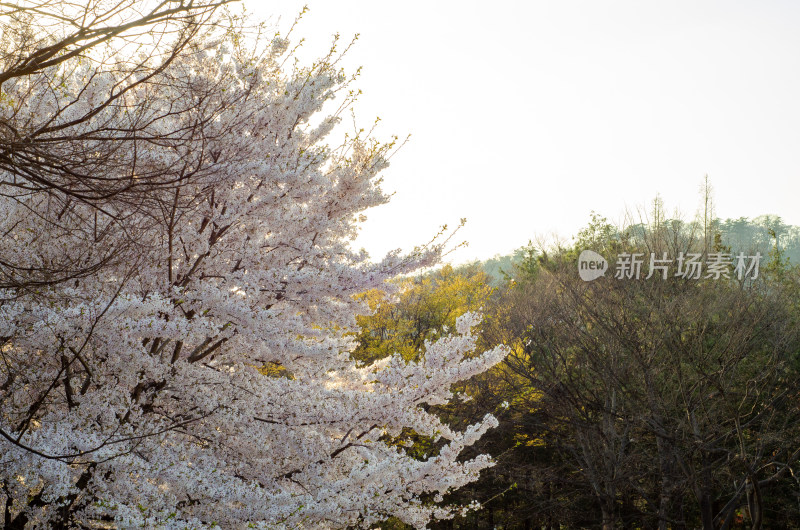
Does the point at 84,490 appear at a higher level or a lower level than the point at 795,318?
lower

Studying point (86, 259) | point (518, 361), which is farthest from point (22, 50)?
point (518, 361)

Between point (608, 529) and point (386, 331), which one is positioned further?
point (386, 331)

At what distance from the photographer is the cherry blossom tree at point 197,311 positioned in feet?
14.8

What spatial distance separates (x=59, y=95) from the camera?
18.8ft

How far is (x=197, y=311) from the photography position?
5.71 metres

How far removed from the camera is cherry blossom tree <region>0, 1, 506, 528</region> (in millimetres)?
4520

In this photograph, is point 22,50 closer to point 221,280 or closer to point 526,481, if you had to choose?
point 221,280

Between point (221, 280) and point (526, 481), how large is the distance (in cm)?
1395

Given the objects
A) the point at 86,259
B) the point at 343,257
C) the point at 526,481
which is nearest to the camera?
the point at 86,259

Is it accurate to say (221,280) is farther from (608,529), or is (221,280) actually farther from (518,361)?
(608,529)

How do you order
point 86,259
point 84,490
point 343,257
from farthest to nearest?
point 343,257 < point 86,259 < point 84,490

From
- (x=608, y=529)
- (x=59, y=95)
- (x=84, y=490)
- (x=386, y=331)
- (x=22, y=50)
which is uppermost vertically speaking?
(x=59, y=95)

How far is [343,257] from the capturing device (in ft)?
23.3

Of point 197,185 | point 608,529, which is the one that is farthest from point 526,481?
point 197,185
